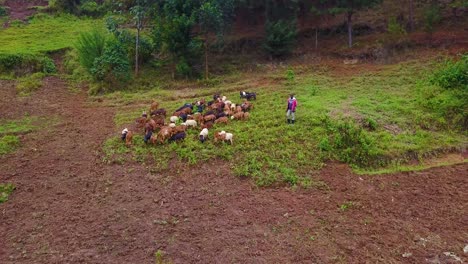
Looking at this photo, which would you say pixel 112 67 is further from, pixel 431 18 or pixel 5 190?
pixel 431 18

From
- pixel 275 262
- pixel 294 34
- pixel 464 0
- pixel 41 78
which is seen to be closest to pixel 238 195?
pixel 275 262

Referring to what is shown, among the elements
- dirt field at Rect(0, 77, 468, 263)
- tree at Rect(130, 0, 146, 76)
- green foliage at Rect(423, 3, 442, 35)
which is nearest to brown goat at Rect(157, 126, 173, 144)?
dirt field at Rect(0, 77, 468, 263)

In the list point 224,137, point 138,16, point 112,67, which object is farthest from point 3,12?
point 224,137

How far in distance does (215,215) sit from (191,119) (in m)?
5.71

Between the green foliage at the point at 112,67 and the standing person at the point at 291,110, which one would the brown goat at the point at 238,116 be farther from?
the green foliage at the point at 112,67

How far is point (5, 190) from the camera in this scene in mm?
11844

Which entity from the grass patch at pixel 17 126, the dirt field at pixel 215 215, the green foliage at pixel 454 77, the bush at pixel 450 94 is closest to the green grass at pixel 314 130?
the bush at pixel 450 94

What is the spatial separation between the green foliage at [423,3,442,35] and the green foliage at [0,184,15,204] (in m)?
21.0

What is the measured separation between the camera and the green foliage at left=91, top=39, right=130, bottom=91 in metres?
20.3

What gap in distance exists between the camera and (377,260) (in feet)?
30.1

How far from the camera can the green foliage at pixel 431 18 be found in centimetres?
2158

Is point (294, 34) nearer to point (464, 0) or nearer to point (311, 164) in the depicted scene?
point (464, 0)

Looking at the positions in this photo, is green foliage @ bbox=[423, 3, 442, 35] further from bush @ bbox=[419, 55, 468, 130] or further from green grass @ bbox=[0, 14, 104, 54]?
green grass @ bbox=[0, 14, 104, 54]

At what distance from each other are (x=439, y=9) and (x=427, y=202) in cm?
1640
